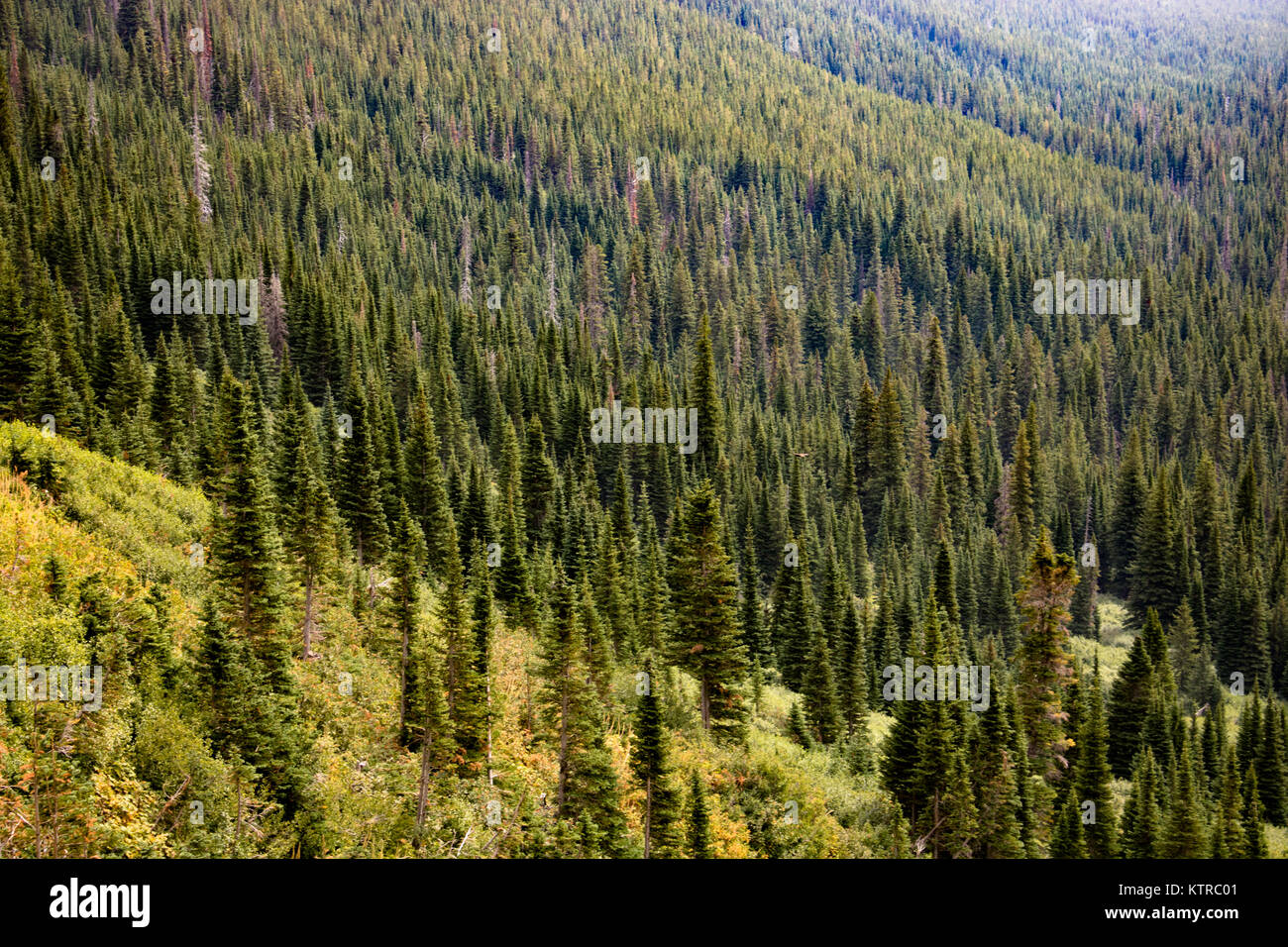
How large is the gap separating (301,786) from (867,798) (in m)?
25.3

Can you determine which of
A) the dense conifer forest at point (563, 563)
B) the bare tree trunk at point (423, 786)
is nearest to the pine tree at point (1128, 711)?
the dense conifer forest at point (563, 563)

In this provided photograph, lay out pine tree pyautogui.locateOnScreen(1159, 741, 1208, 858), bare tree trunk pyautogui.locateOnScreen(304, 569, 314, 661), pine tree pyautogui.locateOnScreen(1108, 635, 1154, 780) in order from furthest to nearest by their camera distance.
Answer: pine tree pyautogui.locateOnScreen(1108, 635, 1154, 780) < pine tree pyautogui.locateOnScreen(1159, 741, 1208, 858) < bare tree trunk pyautogui.locateOnScreen(304, 569, 314, 661)

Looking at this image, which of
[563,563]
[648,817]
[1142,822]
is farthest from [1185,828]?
[563,563]

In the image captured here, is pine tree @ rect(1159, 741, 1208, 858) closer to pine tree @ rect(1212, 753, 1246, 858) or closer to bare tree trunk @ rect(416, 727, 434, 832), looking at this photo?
pine tree @ rect(1212, 753, 1246, 858)

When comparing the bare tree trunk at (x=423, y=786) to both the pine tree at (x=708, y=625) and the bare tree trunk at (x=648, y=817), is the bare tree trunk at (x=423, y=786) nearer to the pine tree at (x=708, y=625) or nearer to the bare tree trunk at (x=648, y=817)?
the bare tree trunk at (x=648, y=817)

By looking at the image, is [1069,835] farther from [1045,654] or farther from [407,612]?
[407,612]

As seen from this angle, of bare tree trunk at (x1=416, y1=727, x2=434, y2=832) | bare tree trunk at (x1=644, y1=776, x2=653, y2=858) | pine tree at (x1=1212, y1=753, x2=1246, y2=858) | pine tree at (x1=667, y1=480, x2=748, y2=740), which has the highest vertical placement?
pine tree at (x1=667, y1=480, x2=748, y2=740)

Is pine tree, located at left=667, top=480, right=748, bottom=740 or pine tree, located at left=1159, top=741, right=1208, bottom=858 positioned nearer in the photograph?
pine tree, located at left=667, top=480, right=748, bottom=740

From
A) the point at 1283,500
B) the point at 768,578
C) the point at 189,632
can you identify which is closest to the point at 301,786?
the point at 189,632

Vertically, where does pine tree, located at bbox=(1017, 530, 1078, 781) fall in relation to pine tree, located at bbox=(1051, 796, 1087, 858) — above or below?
above

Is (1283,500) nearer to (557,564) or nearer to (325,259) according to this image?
(557,564)

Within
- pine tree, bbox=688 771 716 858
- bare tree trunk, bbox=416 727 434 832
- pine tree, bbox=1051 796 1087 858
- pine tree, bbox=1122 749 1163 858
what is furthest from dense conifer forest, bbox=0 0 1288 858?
pine tree, bbox=1051 796 1087 858

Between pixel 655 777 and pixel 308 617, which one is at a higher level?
pixel 308 617

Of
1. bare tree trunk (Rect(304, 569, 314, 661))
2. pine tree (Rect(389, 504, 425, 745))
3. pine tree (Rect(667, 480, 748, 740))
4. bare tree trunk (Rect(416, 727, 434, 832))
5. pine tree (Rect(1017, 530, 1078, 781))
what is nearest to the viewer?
bare tree trunk (Rect(416, 727, 434, 832))
